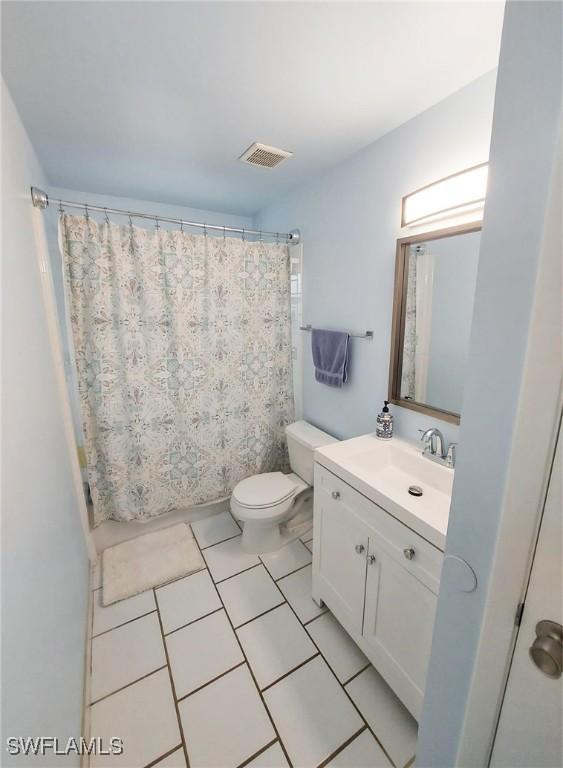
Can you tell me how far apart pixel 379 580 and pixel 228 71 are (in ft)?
6.45

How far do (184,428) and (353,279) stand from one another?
1.47 metres

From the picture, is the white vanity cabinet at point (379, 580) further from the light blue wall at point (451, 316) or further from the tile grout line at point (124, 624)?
the tile grout line at point (124, 624)

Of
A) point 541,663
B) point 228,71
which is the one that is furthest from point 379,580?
point 228,71

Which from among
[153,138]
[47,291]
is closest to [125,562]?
[47,291]

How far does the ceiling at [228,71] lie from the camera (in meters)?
0.89

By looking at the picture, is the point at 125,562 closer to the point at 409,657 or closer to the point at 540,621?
the point at 409,657

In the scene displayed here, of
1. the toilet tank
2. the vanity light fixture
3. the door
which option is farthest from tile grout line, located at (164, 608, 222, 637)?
the vanity light fixture

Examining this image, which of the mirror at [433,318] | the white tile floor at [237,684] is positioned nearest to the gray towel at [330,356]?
the mirror at [433,318]

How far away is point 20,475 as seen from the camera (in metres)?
0.88

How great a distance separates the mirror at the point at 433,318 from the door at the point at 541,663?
2.72 ft

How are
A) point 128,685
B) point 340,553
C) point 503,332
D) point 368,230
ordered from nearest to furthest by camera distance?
point 503,332 → point 128,685 → point 340,553 → point 368,230

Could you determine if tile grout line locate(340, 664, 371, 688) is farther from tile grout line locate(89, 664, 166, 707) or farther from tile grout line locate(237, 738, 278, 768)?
tile grout line locate(89, 664, 166, 707)

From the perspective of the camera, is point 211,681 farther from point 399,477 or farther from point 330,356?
point 330,356

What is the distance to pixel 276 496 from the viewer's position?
1.93 meters
